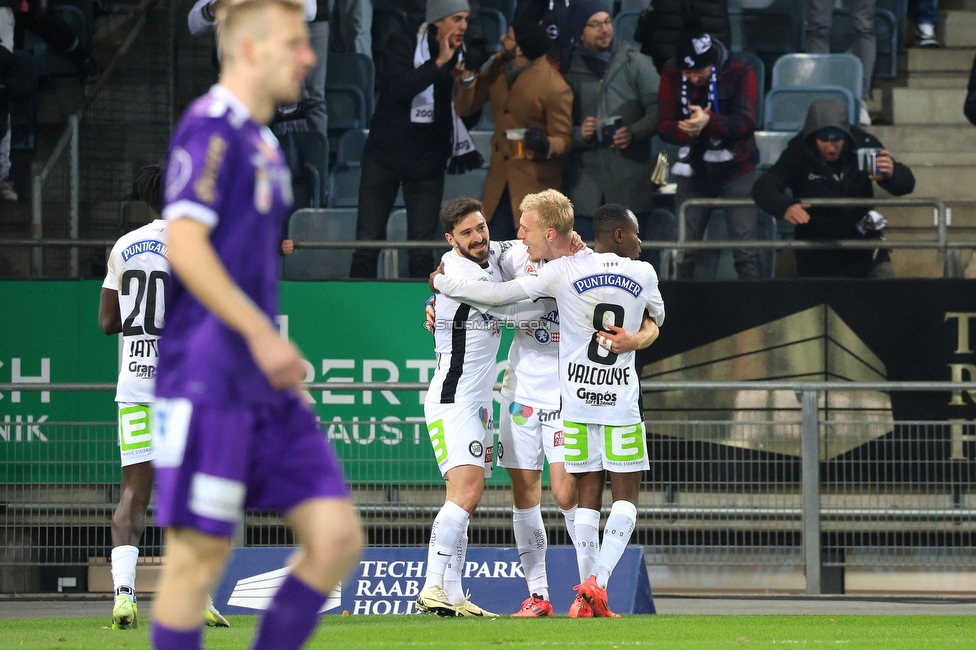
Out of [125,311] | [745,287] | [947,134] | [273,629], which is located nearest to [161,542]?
[125,311]

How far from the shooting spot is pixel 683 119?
1130 centimetres

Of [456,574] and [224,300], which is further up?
[224,300]

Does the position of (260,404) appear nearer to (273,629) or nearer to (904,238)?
(273,629)

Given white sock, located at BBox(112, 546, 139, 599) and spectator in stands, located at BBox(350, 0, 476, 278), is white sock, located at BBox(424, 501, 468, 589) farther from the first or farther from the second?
spectator in stands, located at BBox(350, 0, 476, 278)

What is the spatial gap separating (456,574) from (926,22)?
9817 mm

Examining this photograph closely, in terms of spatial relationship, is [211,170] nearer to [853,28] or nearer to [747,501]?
[747,501]

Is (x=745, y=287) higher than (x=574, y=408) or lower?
higher

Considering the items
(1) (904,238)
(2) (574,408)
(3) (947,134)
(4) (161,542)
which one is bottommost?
(4) (161,542)

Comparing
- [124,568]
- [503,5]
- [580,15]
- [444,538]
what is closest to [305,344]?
[444,538]

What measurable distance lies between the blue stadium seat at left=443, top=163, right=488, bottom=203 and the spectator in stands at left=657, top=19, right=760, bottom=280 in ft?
6.76

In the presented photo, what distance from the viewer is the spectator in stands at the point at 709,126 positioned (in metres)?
11.3

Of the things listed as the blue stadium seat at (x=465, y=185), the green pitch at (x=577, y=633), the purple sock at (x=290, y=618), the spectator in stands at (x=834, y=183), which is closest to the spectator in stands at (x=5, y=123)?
the blue stadium seat at (x=465, y=185)

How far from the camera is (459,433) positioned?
26.1ft

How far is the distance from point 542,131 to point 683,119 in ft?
3.81
